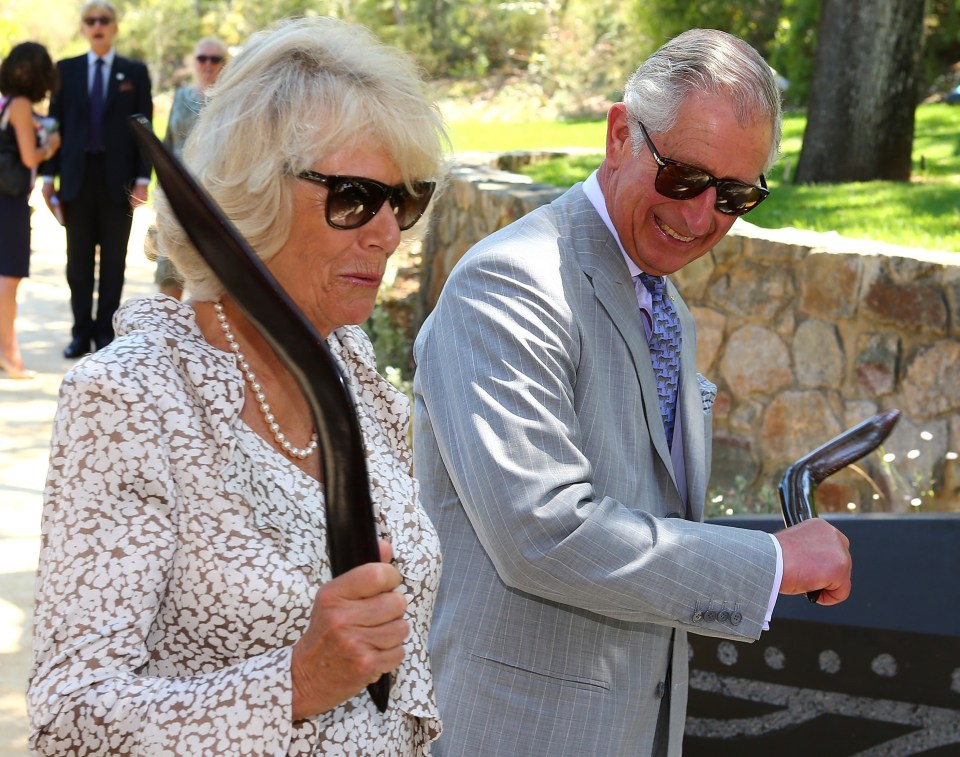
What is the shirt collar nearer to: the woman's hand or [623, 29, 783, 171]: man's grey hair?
[623, 29, 783, 171]: man's grey hair

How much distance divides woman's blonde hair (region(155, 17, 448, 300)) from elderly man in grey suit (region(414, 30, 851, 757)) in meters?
0.41

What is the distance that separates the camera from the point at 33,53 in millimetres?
8188

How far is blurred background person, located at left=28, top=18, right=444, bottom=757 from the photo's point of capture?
1.42 metres

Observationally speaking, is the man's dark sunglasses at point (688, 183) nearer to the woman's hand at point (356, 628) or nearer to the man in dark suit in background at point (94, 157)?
the woman's hand at point (356, 628)

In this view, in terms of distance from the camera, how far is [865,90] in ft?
27.6

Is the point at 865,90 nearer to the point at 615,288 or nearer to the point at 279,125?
the point at 615,288

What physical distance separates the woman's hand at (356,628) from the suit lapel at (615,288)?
0.93 m

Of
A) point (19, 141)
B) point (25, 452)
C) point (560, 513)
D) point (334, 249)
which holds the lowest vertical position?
point (25, 452)

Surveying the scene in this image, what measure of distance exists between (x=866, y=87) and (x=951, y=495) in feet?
12.5

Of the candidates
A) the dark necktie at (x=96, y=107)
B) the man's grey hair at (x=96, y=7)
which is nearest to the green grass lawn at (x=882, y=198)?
the dark necktie at (x=96, y=107)

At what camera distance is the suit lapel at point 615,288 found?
88.8 inches

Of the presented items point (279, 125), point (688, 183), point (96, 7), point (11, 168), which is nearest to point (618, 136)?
point (688, 183)

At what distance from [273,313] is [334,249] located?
55 cm

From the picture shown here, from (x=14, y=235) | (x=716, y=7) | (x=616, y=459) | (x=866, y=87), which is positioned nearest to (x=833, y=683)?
(x=616, y=459)
